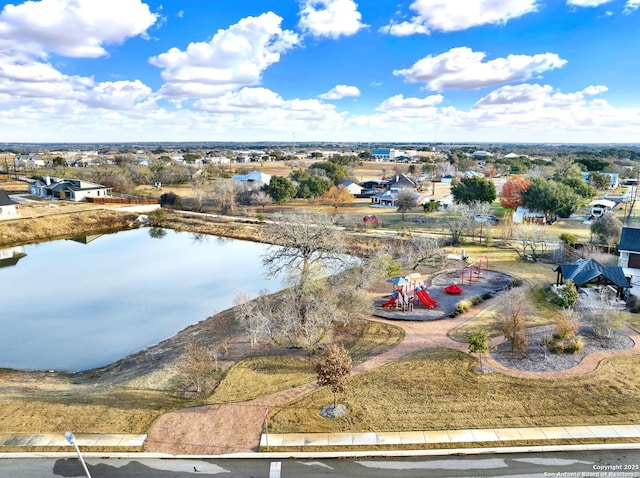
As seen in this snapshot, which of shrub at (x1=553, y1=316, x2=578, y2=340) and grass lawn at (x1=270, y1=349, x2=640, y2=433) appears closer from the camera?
grass lawn at (x1=270, y1=349, x2=640, y2=433)

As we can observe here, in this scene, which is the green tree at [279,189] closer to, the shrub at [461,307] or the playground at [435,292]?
the playground at [435,292]

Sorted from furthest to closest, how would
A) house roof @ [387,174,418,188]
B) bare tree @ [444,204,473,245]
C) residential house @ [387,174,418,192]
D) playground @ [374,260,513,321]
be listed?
house roof @ [387,174,418,188]
residential house @ [387,174,418,192]
bare tree @ [444,204,473,245]
playground @ [374,260,513,321]

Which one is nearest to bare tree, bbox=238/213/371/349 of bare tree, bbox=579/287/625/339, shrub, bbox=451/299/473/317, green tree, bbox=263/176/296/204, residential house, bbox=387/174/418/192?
shrub, bbox=451/299/473/317

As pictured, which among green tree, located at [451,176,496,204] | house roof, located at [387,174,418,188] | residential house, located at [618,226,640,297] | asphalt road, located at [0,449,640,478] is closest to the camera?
asphalt road, located at [0,449,640,478]

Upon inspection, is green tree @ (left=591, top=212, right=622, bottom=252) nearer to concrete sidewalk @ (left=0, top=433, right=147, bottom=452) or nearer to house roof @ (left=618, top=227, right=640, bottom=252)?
house roof @ (left=618, top=227, right=640, bottom=252)

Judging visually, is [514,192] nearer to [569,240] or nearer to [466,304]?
[569,240]

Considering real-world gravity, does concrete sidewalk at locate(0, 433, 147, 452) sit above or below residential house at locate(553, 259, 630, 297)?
below

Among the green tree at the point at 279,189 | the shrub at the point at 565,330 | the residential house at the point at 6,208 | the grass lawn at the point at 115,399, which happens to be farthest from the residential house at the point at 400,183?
the grass lawn at the point at 115,399
